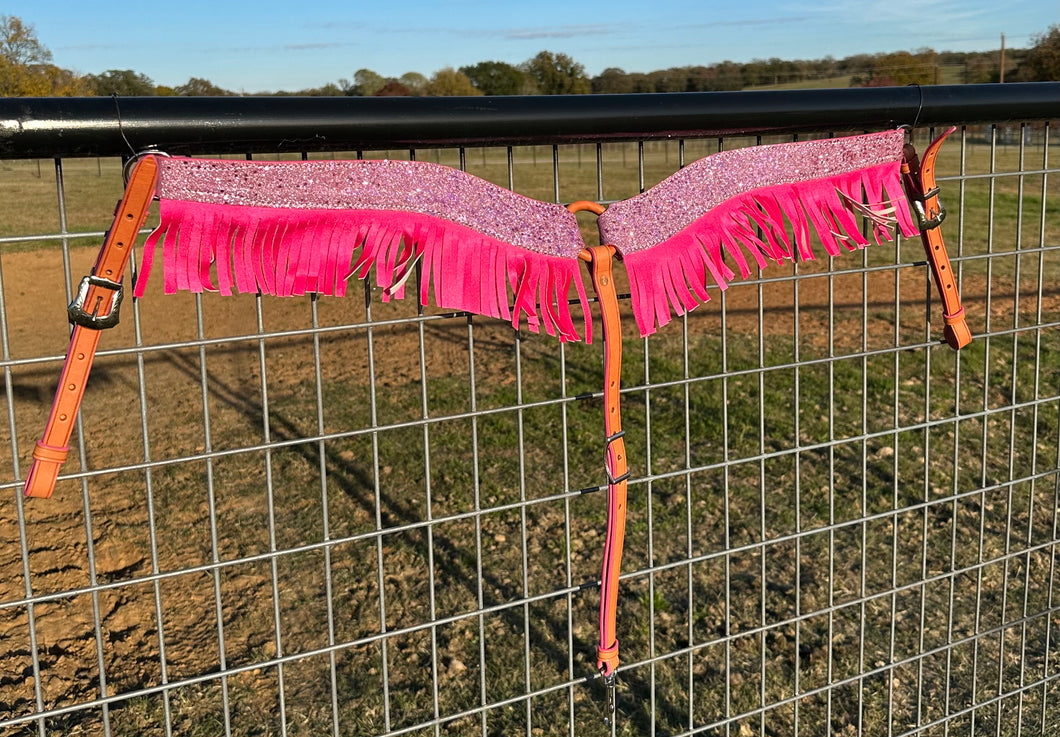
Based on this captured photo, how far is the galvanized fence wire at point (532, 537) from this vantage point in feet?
6.52

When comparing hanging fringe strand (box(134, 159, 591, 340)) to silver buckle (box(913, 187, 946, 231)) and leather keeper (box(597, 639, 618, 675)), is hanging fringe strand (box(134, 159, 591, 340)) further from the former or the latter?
silver buckle (box(913, 187, 946, 231))

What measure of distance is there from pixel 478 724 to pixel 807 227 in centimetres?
213

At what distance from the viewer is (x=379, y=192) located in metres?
1.64

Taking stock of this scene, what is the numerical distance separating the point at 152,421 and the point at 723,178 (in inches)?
214

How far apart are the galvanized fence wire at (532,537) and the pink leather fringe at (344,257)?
0.25ft

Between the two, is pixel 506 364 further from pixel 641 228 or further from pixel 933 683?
pixel 641 228

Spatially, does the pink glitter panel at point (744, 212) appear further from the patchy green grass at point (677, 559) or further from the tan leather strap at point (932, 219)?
the patchy green grass at point (677, 559)

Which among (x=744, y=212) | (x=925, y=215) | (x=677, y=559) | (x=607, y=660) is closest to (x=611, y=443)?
(x=607, y=660)

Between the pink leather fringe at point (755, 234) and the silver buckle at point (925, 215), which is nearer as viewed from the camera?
the pink leather fringe at point (755, 234)

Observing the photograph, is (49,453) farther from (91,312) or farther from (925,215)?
(925,215)

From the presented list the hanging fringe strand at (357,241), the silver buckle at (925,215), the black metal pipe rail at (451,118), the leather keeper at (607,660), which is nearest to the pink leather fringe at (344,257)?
the hanging fringe strand at (357,241)

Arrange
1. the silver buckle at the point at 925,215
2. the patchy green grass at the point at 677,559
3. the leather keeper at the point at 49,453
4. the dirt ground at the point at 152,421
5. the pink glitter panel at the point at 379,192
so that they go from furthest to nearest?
the dirt ground at the point at 152,421 → the patchy green grass at the point at 677,559 → the silver buckle at the point at 925,215 → the pink glitter panel at the point at 379,192 → the leather keeper at the point at 49,453

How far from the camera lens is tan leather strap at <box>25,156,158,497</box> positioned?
4.65 ft

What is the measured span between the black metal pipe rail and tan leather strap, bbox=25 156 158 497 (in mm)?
79
